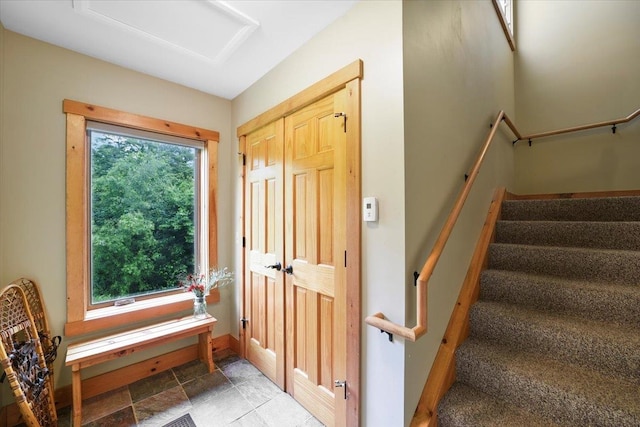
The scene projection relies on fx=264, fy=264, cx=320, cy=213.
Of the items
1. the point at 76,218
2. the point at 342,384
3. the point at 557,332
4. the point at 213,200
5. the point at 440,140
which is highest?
the point at 440,140

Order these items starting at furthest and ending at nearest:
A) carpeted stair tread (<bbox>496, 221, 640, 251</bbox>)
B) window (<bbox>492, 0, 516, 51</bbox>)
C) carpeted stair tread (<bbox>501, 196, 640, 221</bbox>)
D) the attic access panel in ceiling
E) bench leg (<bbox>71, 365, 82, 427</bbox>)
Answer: window (<bbox>492, 0, 516, 51</bbox>) < carpeted stair tread (<bbox>501, 196, 640, 221</bbox>) < carpeted stair tread (<bbox>496, 221, 640, 251</bbox>) < bench leg (<bbox>71, 365, 82, 427</bbox>) < the attic access panel in ceiling

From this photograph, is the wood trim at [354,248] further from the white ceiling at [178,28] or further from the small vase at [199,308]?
the small vase at [199,308]

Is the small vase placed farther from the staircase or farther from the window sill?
the staircase

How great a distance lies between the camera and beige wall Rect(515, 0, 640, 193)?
2.64m

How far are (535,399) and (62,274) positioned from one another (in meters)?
3.10

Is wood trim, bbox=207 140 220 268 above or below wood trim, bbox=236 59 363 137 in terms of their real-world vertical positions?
below

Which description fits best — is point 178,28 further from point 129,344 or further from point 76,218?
point 129,344

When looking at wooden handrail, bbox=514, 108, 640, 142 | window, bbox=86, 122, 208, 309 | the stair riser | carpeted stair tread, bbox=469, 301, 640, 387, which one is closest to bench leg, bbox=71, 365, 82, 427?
window, bbox=86, 122, 208, 309

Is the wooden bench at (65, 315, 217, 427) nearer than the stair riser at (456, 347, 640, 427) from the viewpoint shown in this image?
No

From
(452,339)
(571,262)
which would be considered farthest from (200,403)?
(571,262)

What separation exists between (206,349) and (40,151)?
201 centimetres

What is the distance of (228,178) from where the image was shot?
2.87 m

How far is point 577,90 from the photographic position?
2.89 metres

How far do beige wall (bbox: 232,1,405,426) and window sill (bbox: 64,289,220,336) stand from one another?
6.04ft
